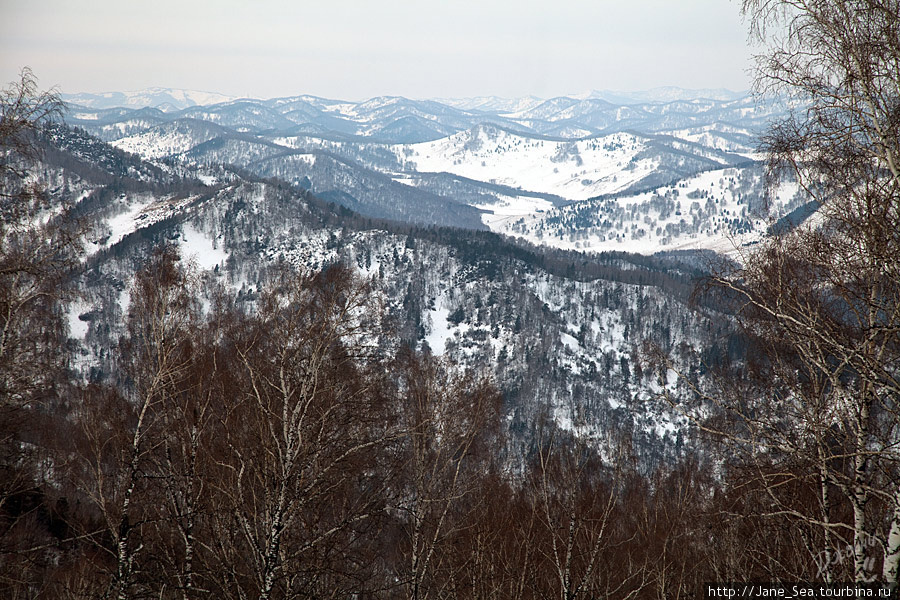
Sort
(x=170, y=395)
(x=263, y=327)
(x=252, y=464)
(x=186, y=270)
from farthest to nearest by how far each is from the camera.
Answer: (x=186, y=270) < (x=263, y=327) < (x=170, y=395) < (x=252, y=464)

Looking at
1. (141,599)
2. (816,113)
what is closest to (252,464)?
(141,599)

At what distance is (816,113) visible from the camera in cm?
821

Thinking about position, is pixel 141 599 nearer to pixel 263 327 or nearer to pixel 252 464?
pixel 252 464

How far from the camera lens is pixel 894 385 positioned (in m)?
6.99

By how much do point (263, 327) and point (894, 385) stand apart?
1174cm

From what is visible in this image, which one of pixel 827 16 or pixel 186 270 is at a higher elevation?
pixel 827 16

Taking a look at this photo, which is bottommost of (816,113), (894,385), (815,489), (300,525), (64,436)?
(64,436)

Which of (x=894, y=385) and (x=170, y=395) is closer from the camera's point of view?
(x=894, y=385)

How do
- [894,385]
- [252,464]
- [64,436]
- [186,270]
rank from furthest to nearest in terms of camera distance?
[64,436]
[186,270]
[252,464]
[894,385]

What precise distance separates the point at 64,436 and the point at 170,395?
3089cm

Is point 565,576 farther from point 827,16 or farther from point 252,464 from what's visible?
point 827,16

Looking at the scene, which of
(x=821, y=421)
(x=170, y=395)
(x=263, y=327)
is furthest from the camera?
(x=263, y=327)

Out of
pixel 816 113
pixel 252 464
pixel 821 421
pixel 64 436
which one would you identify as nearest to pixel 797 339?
pixel 821 421

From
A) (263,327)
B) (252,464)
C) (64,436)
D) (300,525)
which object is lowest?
(64,436)
